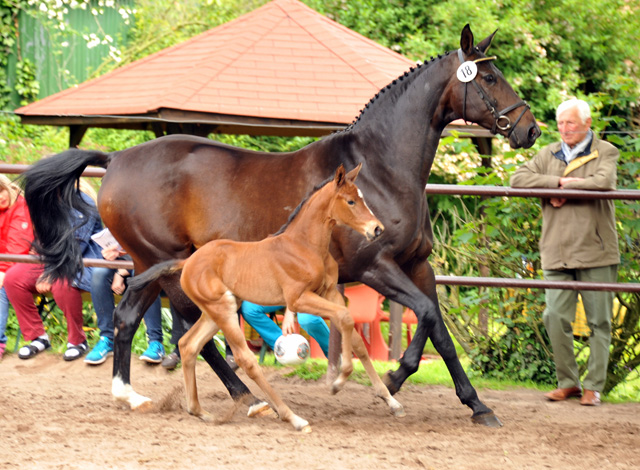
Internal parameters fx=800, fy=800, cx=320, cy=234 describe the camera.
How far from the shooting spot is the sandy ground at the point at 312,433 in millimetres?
3496

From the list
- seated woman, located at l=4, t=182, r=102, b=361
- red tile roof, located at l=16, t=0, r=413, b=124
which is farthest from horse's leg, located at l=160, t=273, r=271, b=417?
red tile roof, located at l=16, t=0, r=413, b=124

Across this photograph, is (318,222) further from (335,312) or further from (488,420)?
(488,420)

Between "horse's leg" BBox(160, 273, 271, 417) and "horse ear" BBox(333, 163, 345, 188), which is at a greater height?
Answer: "horse ear" BBox(333, 163, 345, 188)

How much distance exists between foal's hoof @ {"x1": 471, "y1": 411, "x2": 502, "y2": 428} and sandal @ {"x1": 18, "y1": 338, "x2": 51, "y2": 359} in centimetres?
358

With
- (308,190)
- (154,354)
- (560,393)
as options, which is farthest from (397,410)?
(154,354)

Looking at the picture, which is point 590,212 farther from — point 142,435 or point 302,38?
point 302,38

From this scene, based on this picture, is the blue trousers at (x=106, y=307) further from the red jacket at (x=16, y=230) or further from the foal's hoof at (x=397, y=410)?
the foal's hoof at (x=397, y=410)

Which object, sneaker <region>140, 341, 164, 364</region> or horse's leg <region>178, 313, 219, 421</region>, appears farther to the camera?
sneaker <region>140, 341, 164, 364</region>

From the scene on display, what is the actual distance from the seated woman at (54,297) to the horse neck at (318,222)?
2.57 meters

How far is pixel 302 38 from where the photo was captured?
9.30 metres

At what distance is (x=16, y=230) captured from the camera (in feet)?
20.8

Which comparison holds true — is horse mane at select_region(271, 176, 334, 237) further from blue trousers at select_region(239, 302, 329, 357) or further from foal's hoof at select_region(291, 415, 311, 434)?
blue trousers at select_region(239, 302, 329, 357)

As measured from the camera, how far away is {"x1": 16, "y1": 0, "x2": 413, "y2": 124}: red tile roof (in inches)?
315

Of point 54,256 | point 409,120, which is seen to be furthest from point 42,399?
point 409,120
